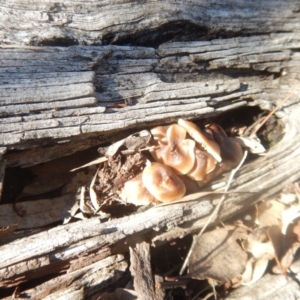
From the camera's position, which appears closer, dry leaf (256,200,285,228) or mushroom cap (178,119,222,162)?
mushroom cap (178,119,222,162)

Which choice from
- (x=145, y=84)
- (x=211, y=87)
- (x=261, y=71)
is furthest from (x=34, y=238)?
(x=261, y=71)

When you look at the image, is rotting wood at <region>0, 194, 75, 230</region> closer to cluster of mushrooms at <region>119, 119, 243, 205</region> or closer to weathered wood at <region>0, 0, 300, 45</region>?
cluster of mushrooms at <region>119, 119, 243, 205</region>

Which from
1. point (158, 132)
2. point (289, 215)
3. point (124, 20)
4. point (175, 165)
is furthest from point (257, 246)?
point (124, 20)

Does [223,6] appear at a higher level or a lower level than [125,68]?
higher

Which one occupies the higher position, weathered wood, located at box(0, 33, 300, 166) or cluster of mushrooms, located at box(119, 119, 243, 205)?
weathered wood, located at box(0, 33, 300, 166)

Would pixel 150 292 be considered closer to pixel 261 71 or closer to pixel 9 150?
pixel 9 150

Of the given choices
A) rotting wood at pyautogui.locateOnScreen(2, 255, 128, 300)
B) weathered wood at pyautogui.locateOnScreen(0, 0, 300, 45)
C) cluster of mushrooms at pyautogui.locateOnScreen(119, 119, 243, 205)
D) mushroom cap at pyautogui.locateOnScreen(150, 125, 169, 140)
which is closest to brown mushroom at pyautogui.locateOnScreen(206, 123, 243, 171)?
cluster of mushrooms at pyautogui.locateOnScreen(119, 119, 243, 205)

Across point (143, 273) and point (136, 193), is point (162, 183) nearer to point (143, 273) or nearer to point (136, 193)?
point (136, 193)
